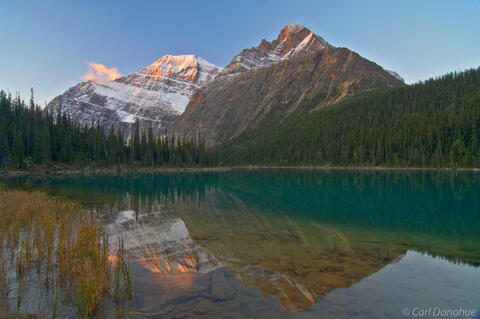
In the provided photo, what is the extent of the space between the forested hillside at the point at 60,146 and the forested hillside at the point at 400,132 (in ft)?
233

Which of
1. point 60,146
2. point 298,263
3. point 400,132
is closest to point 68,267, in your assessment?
point 298,263

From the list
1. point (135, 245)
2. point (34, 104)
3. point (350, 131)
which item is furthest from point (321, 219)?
point (350, 131)

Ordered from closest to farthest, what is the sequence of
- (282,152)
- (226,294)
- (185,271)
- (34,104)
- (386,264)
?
1. (226,294)
2. (185,271)
3. (386,264)
4. (34,104)
5. (282,152)

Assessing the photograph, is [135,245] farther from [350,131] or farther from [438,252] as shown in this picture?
[350,131]

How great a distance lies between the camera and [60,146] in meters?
Answer: 103

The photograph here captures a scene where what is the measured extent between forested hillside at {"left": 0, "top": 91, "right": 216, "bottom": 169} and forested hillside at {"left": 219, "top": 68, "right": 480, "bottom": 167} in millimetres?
71142

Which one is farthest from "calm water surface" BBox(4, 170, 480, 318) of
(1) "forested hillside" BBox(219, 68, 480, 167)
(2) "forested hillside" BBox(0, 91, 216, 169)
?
(1) "forested hillside" BBox(219, 68, 480, 167)

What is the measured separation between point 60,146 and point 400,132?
13686 centimetres

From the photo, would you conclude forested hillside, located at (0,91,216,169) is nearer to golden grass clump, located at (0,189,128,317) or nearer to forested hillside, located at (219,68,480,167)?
forested hillside, located at (219,68,480,167)

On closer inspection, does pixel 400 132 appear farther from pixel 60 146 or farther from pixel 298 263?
pixel 60 146

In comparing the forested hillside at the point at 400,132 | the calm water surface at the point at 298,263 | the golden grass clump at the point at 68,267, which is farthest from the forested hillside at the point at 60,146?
the golden grass clump at the point at 68,267

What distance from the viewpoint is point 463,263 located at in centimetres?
1246

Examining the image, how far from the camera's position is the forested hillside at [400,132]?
353ft

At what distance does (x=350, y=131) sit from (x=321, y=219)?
148 metres
